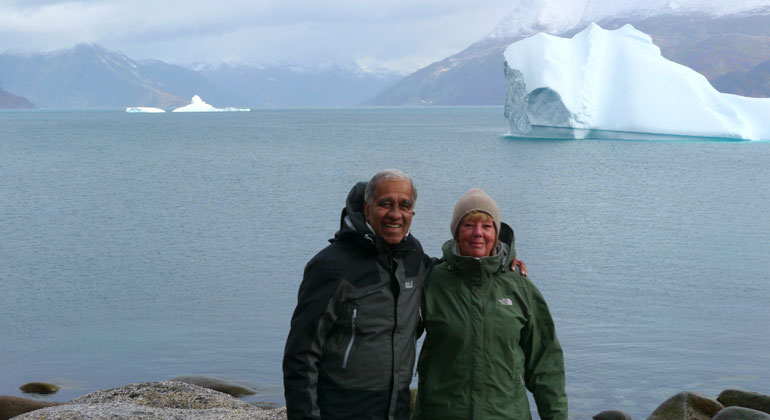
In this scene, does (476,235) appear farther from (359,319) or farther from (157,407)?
(157,407)

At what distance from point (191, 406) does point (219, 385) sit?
2175mm

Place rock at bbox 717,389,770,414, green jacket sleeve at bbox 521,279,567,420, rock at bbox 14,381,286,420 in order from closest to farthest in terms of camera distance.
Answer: green jacket sleeve at bbox 521,279,567,420
rock at bbox 14,381,286,420
rock at bbox 717,389,770,414

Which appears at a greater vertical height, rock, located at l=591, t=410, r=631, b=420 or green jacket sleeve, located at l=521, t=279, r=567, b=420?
green jacket sleeve, located at l=521, t=279, r=567, b=420

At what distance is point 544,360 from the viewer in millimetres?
3348

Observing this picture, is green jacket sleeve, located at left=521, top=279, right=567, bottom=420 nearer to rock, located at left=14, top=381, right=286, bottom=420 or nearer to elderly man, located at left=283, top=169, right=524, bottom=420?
elderly man, located at left=283, top=169, right=524, bottom=420

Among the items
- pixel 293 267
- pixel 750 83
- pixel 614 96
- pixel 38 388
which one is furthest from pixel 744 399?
pixel 750 83

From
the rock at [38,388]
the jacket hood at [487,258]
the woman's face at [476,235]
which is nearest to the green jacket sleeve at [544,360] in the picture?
the jacket hood at [487,258]

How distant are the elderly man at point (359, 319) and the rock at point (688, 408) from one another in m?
4.84

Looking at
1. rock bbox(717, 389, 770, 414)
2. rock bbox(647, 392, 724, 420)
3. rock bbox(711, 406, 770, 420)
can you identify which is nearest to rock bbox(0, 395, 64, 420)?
rock bbox(647, 392, 724, 420)

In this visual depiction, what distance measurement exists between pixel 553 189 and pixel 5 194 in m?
20.0

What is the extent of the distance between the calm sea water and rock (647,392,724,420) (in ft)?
3.99

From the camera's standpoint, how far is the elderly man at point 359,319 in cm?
302

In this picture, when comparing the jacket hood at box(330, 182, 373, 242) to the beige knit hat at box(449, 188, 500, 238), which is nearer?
the jacket hood at box(330, 182, 373, 242)

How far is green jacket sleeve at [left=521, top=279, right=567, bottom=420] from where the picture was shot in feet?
10.9
